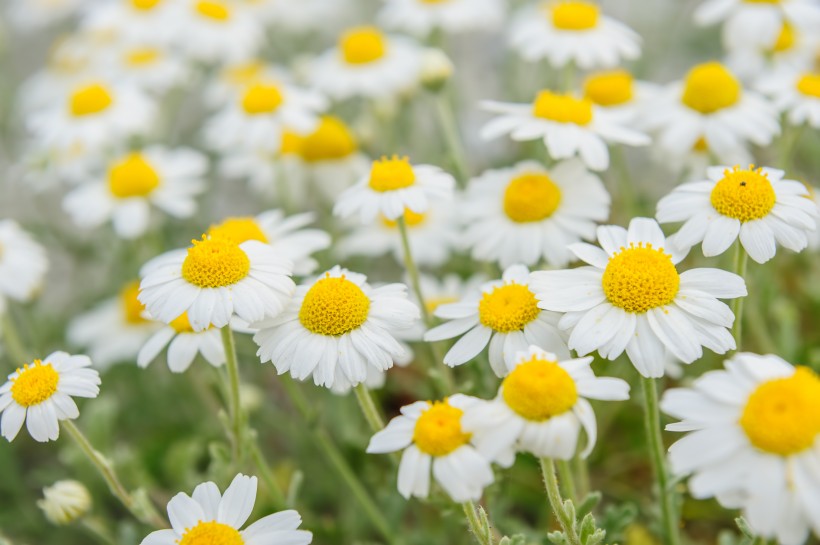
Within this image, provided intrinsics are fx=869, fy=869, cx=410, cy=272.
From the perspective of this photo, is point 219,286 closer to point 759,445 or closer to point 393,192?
point 393,192

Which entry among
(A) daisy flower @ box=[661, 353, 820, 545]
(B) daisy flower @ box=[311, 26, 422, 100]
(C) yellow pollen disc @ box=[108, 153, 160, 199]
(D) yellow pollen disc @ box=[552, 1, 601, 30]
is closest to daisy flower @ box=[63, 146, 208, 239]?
(C) yellow pollen disc @ box=[108, 153, 160, 199]

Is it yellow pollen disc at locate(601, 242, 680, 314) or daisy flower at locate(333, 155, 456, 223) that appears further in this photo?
daisy flower at locate(333, 155, 456, 223)

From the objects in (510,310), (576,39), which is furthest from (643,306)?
(576,39)

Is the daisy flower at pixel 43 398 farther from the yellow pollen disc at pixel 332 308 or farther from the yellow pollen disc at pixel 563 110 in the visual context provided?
the yellow pollen disc at pixel 563 110

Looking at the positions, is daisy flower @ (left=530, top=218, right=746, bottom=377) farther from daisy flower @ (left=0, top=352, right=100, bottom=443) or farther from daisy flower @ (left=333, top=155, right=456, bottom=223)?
daisy flower @ (left=0, top=352, right=100, bottom=443)

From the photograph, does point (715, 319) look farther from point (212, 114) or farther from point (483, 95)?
point (212, 114)
